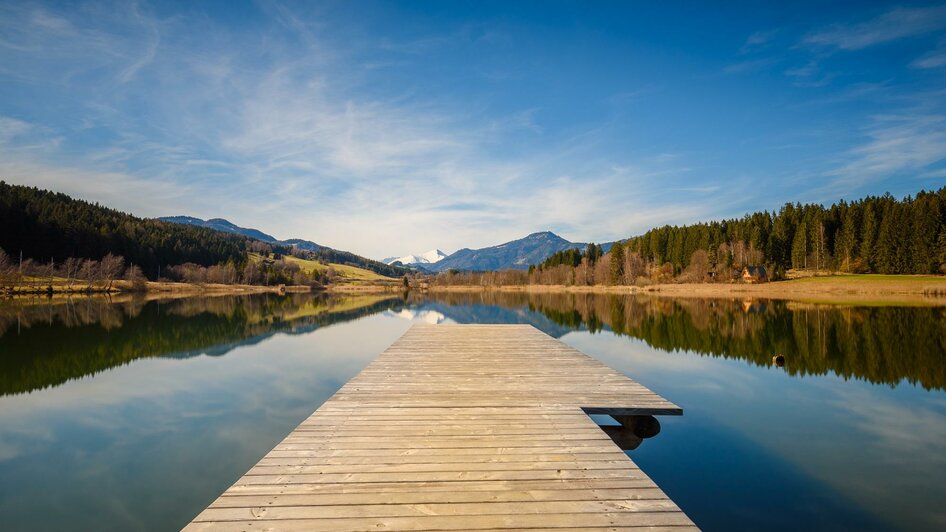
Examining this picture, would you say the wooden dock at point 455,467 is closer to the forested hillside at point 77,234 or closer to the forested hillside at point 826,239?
the forested hillside at point 826,239

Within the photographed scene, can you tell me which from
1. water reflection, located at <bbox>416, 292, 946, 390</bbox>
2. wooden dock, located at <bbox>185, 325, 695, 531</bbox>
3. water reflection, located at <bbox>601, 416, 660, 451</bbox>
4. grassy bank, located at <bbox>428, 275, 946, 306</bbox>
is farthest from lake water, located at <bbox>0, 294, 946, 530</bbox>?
grassy bank, located at <bbox>428, 275, 946, 306</bbox>

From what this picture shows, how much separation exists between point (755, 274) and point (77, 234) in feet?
463

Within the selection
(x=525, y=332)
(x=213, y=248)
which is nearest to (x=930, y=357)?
(x=525, y=332)

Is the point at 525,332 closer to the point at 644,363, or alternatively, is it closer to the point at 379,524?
the point at 644,363

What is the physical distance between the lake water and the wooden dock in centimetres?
206

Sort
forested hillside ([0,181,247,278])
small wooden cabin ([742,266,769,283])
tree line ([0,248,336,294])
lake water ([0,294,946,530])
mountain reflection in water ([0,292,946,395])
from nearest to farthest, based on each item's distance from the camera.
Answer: lake water ([0,294,946,530]) → mountain reflection in water ([0,292,946,395]) → tree line ([0,248,336,294]) → small wooden cabin ([742,266,769,283]) → forested hillside ([0,181,247,278])

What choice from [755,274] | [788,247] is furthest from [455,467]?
[788,247]

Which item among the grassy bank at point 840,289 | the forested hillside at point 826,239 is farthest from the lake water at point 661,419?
the forested hillside at point 826,239

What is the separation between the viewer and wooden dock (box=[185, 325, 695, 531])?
4066 millimetres

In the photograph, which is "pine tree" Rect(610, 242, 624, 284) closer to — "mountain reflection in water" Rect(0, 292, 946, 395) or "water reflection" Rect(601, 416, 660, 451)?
"mountain reflection in water" Rect(0, 292, 946, 395)

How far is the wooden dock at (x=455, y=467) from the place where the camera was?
4.07 metres

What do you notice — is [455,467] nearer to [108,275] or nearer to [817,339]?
[817,339]

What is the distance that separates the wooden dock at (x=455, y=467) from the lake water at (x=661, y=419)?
6.75 ft

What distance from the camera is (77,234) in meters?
103
